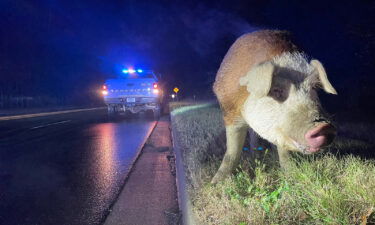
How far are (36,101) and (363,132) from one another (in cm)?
3206

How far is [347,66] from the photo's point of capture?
1058cm

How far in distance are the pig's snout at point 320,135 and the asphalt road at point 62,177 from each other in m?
2.20

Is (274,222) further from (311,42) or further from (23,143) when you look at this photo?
(311,42)

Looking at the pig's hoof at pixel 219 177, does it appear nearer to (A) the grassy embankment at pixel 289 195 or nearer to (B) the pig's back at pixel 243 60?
(A) the grassy embankment at pixel 289 195

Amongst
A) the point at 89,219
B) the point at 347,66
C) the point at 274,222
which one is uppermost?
the point at 347,66

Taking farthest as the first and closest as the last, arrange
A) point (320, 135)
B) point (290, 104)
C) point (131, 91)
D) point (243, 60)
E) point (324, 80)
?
point (131, 91)
point (243, 60)
point (324, 80)
point (290, 104)
point (320, 135)

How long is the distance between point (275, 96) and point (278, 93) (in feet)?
0.12

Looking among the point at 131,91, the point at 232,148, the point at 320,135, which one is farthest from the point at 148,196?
the point at 131,91

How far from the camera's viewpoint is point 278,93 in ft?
8.30

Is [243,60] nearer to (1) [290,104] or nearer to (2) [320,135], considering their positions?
(1) [290,104]

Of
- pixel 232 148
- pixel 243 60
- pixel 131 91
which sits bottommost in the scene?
pixel 232 148

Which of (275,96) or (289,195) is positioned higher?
(275,96)

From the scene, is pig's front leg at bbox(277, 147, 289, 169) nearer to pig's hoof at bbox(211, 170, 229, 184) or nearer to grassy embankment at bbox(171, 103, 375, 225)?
grassy embankment at bbox(171, 103, 375, 225)

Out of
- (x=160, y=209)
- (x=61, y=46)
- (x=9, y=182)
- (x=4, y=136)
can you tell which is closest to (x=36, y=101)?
(x=61, y=46)
